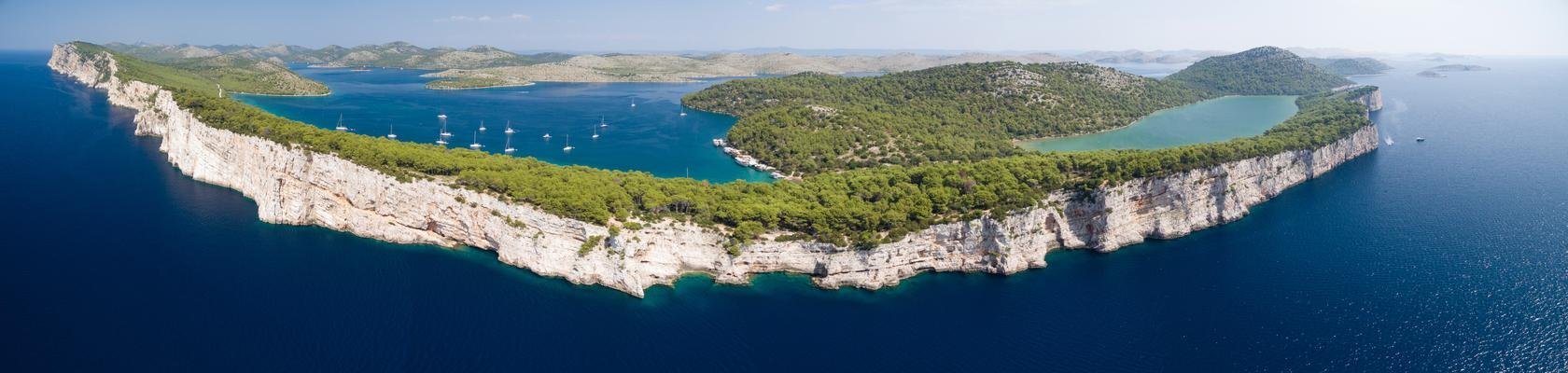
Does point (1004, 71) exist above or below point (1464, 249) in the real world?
above

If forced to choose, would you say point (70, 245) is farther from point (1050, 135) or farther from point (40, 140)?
point (1050, 135)

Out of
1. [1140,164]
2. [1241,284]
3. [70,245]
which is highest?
[1140,164]

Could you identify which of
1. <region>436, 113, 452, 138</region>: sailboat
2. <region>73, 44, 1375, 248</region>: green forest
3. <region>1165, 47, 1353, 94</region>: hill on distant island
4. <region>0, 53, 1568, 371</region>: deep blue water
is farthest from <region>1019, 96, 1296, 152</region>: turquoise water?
<region>436, 113, 452, 138</region>: sailboat

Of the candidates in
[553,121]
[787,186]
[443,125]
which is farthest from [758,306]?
[553,121]

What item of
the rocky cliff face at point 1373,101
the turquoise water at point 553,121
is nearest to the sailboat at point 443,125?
the turquoise water at point 553,121

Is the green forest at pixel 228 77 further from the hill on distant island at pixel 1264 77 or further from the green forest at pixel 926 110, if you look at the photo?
the hill on distant island at pixel 1264 77

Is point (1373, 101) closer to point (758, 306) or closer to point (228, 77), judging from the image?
point (758, 306)

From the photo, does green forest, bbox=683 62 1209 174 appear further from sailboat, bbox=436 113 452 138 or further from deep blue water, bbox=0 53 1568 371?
sailboat, bbox=436 113 452 138

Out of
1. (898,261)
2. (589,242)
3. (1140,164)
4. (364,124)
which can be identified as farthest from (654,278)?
(364,124)
